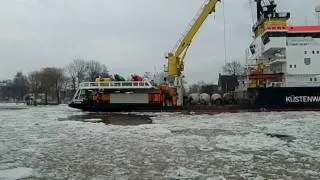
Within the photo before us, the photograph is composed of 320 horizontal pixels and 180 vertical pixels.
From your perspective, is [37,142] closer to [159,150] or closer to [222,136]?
[159,150]

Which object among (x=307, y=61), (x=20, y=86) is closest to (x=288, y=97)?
(x=307, y=61)

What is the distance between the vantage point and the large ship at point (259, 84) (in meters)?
32.8

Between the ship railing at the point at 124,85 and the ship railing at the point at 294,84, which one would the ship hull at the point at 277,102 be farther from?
the ship railing at the point at 124,85

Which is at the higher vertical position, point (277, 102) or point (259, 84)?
point (259, 84)

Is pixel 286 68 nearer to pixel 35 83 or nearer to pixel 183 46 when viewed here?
pixel 183 46

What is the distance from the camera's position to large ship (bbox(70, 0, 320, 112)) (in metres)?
32.8

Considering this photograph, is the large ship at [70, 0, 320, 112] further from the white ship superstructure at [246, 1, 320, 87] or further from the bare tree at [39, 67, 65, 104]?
the bare tree at [39, 67, 65, 104]

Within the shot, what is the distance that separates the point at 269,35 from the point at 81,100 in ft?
53.9

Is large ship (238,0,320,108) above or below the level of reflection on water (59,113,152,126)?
above

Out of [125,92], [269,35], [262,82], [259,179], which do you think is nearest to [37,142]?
[259,179]

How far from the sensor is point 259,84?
3344 centimetres

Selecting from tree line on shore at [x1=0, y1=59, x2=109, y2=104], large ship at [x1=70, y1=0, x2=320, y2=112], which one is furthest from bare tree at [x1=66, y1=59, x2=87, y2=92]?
large ship at [x1=70, y1=0, x2=320, y2=112]

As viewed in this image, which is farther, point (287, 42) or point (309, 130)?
point (287, 42)

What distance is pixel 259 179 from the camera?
7.62 metres
